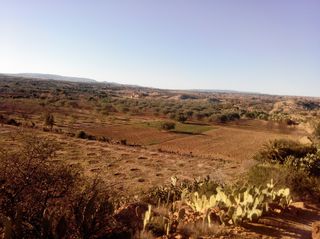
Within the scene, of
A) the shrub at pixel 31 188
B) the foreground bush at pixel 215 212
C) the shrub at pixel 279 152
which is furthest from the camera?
the shrub at pixel 279 152

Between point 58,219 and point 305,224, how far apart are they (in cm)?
599

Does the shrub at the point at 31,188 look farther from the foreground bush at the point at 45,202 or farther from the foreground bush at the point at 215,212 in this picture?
the foreground bush at the point at 215,212

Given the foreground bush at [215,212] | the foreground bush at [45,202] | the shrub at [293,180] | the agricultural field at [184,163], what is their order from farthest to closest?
the shrub at [293,180]
the agricultural field at [184,163]
the foreground bush at [215,212]
the foreground bush at [45,202]

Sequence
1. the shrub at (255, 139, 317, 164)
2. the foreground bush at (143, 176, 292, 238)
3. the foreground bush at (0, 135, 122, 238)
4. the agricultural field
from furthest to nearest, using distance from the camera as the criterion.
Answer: the shrub at (255, 139, 317, 164) → the agricultural field → the foreground bush at (143, 176, 292, 238) → the foreground bush at (0, 135, 122, 238)

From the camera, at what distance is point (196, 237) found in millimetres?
7547

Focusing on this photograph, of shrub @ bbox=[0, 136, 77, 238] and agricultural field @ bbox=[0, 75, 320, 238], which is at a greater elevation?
shrub @ bbox=[0, 136, 77, 238]

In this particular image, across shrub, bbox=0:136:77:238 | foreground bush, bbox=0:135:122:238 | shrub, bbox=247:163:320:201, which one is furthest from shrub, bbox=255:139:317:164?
shrub, bbox=0:136:77:238

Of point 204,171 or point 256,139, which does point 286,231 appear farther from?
point 256,139

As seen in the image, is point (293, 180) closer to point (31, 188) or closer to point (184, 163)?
point (31, 188)

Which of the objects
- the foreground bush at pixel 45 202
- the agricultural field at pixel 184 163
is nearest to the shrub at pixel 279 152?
the agricultural field at pixel 184 163

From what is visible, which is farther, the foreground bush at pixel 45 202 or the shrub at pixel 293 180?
the shrub at pixel 293 180

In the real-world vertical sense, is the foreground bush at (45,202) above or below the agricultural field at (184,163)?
above

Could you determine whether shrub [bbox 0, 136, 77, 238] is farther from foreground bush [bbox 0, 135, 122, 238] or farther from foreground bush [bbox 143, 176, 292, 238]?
foreground bush [bbox 143, 176, 292, 238]

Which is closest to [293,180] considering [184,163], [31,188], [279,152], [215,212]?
[215,212]
